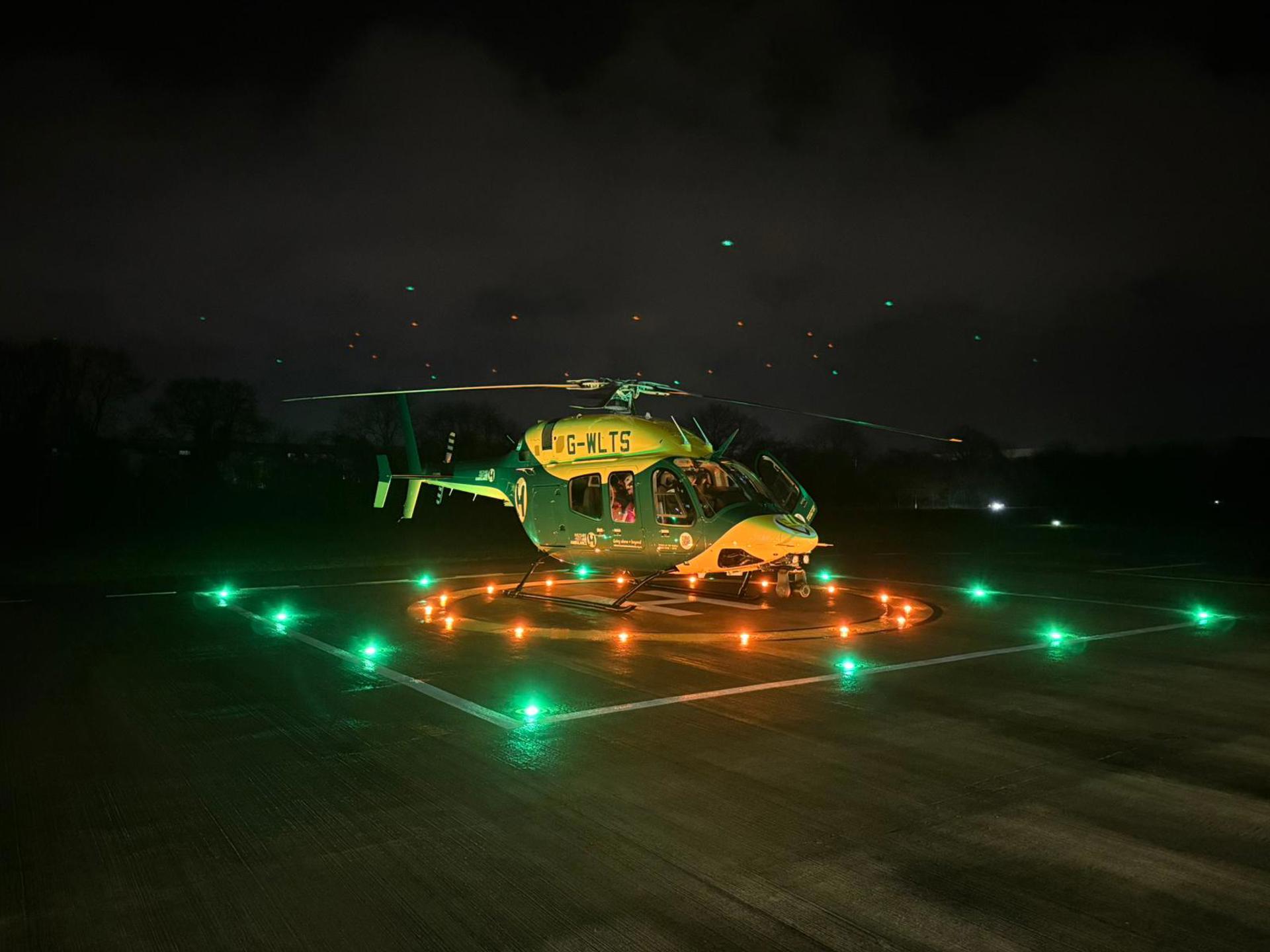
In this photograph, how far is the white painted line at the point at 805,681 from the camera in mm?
6953

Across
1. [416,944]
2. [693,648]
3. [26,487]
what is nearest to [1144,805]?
[416,944]

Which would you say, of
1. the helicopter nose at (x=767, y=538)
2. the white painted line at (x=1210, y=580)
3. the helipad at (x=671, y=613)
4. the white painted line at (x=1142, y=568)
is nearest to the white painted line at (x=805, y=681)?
the helipad at (x=671, y=613)

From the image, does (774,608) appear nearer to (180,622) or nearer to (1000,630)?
(1000,630)

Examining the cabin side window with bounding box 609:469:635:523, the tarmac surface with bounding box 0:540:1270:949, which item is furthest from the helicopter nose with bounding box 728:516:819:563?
the cabin side window with bounding box 609:469:635:523

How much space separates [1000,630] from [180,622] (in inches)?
455

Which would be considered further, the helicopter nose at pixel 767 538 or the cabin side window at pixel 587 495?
the cabin side window at pixel 587 495

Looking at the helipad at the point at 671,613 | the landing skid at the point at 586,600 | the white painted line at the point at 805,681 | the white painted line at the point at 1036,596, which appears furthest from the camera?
the white painted line at the point at 1036,596

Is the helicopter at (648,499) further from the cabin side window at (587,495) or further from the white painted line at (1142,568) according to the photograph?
the white painted line at (1142,568)

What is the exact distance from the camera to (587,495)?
45.4 ft

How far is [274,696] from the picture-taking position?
7512mm

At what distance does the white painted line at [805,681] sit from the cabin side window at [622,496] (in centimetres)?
532

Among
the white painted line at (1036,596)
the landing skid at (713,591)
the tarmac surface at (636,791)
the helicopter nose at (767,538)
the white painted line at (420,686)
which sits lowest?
the tarmac surface at (636,791)

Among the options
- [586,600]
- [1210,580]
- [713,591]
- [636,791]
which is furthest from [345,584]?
[1210,580]

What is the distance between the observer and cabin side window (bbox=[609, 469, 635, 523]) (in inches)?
517
